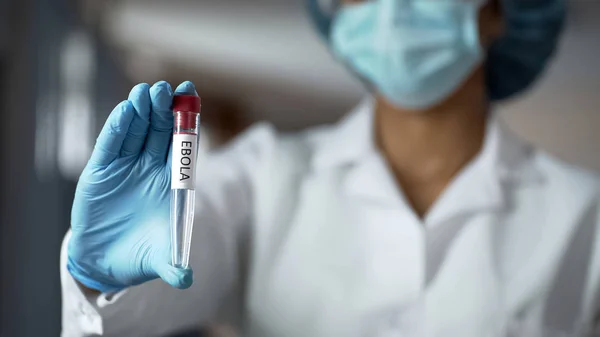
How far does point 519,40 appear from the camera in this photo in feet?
3.47

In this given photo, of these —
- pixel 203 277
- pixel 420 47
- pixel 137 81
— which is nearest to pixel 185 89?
pixel 137 81

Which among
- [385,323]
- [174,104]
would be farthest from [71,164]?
[174,104]

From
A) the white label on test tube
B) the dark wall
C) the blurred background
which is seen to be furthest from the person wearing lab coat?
the dark wall

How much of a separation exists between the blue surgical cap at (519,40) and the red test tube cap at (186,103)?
2.13 ft

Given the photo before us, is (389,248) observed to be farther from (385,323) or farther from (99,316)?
(99,316)

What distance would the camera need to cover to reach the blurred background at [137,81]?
1.25 meters

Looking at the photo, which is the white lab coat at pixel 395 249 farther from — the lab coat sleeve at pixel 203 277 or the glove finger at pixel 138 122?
the glove finger at pixel 138 122

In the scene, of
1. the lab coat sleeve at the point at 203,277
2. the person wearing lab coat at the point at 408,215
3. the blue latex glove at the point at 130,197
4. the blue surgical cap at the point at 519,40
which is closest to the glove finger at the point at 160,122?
the blue latex glove at the point at 130,197

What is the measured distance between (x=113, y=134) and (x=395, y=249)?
53 cm

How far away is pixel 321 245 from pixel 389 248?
0.10 metres

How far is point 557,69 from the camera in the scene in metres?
2.56

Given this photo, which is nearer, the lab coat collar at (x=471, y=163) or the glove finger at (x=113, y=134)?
the glove finger at (x=113, y=134)

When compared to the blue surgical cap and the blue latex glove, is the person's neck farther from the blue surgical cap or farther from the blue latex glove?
the blue latex glove

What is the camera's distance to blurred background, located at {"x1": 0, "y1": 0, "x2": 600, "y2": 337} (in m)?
1.25
